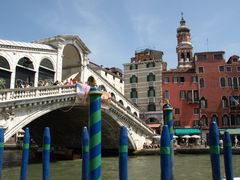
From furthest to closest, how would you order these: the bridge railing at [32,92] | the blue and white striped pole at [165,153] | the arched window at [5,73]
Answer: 1. the arched window at [5,73]
2. the bridge railing at [32,92]
3. the blue and white striped pole at [165,153]

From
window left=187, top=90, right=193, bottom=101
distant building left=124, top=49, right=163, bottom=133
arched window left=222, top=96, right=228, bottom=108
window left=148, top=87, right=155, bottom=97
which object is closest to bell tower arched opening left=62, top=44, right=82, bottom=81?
distant building left=124, top=49, right=163, bottom=133

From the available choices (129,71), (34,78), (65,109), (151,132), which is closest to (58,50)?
(34,78)

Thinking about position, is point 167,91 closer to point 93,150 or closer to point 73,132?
point 73,132

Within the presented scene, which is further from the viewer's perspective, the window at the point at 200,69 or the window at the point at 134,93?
the window at the point at 134,93

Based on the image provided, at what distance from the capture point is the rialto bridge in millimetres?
13648

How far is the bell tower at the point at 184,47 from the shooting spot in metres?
42.7

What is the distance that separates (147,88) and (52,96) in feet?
60.9

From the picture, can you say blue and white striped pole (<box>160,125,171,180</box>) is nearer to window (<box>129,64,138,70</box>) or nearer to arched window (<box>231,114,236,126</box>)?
arched window (<box>231,114,236,126</box>)

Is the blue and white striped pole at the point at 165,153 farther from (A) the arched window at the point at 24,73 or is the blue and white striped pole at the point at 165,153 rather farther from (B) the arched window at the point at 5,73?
(A) the arched window at the point at 24,73

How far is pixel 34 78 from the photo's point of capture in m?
19.1

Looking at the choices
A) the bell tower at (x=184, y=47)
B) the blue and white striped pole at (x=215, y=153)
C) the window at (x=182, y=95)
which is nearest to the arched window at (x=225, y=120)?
the window at (x=182, y=95)

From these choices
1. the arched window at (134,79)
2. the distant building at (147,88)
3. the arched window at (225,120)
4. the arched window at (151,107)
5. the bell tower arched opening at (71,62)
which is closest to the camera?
the bell tower arched opening at (71,62)

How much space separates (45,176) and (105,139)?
1839 centimetres

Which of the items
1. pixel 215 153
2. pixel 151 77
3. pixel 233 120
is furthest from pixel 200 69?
pixel 215 153
